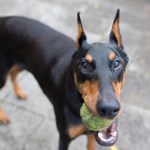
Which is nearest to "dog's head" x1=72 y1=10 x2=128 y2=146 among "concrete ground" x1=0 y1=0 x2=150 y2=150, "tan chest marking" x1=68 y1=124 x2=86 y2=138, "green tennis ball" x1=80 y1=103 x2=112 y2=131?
"green tennis ball" x1=80 y1=103 x2=112 y2=131

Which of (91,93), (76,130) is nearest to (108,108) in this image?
(91,93)

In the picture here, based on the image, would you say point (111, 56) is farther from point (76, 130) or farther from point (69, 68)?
point (76, 130)

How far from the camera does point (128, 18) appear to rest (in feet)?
24.6

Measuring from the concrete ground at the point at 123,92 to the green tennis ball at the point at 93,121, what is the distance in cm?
146

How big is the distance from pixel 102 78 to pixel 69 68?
90cm

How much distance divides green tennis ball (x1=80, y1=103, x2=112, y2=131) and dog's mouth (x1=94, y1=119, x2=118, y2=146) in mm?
78

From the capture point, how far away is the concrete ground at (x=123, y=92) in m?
5.04

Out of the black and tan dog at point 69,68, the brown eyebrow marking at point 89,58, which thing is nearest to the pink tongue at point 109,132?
the black and tan dog at point 69,68

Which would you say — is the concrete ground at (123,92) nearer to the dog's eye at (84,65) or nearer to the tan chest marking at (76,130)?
the tan chest marking at (76,130)

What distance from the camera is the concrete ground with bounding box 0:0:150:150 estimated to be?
504cm

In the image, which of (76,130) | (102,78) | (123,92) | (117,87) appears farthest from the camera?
(123,92)

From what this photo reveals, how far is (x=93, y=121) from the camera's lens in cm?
346

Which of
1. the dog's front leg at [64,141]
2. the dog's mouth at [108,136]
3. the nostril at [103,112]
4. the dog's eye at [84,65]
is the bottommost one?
the dog's front leg at [64,141]

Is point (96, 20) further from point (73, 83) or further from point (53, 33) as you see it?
point (73, 83)
